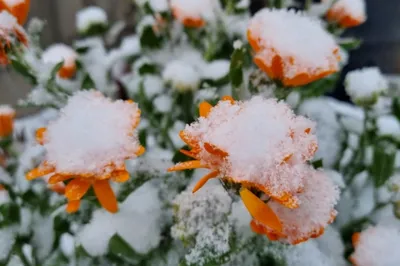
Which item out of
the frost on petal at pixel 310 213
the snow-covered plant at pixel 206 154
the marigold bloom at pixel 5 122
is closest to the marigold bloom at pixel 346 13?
the snow-covered plant at pixel 206 154

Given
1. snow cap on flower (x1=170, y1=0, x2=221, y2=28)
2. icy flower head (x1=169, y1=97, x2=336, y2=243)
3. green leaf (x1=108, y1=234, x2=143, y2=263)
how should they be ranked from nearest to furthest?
icy flower head (x1=169, y1=97, x2=336, y2=243)
green leaf (x1=108, y1=234, x2=143, y2=263)
snow cap on flower (x1=170, y1=0, x2=221, y2=28)

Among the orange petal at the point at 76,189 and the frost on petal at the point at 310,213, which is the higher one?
the orange petal at the point at 76,189

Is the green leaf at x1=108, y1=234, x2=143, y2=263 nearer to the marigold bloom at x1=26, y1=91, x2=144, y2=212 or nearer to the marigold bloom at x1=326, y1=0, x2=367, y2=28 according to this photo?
the marigold bloom at x1=26, y1=91, x2=144, y2=212

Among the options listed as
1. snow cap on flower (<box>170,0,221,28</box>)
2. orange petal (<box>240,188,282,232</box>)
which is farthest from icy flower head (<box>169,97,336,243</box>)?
snow cap on flower (<box>170,0,221,28</box>)

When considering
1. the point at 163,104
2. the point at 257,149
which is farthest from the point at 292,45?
the point at 163,104

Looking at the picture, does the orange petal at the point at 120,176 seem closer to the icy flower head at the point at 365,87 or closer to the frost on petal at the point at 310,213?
the frost on petal at the point at 310,213
